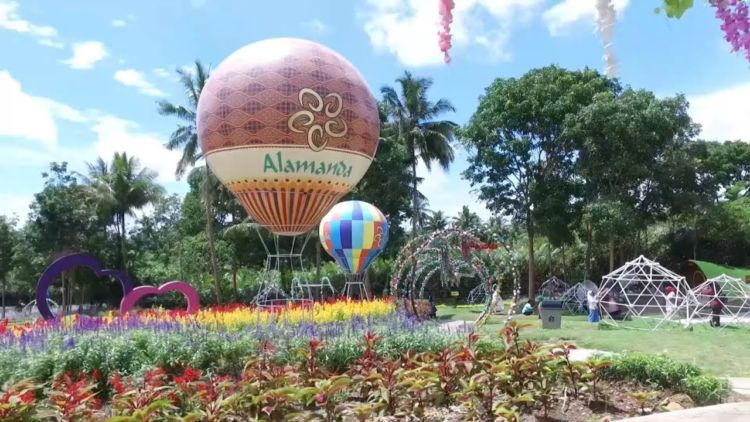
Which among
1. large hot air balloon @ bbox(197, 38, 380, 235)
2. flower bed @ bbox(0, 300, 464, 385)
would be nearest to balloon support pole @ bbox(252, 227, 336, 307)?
large hot air balloon @ bbox(197, 38, 380, 235)

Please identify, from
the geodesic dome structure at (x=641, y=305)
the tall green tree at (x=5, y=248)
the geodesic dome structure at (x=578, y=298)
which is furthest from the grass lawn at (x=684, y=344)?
the tall green tree at (x=5, y=248)

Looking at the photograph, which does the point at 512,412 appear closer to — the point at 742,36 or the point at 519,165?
the point at 742,36

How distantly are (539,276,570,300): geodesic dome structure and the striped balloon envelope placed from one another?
13.0 m

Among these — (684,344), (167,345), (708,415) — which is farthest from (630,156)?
(167,345)

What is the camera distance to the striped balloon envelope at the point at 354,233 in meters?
26.7

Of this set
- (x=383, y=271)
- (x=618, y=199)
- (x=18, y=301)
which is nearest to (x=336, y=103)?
(x=618, y=199)

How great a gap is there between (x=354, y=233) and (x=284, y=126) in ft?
34.9

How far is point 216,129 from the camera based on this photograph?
17.2 m

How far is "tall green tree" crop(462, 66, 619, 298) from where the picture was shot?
31812 millimetres

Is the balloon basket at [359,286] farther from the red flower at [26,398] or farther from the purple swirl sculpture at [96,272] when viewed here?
the red flower at [26,398]

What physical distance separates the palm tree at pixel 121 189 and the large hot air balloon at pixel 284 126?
90.8 ft

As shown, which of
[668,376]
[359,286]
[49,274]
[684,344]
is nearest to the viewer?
[668,376]

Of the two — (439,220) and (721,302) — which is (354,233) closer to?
(721,302)

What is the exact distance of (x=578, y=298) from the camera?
31.6 metres
